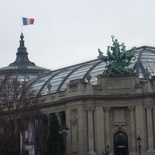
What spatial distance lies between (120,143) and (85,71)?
19.7m

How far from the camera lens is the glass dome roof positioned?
98088 mm

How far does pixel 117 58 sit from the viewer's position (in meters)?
90.0

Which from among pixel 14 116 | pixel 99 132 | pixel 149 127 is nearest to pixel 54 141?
pixel 14 116

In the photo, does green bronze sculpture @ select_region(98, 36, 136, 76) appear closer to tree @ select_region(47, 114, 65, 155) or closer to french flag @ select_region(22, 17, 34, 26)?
tree @ select_region(47, 114, 65, 155)

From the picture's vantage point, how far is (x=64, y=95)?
92.4 meters

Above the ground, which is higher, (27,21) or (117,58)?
(27,21)

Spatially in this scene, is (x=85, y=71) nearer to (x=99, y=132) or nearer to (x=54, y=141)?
(x=99, y=132)

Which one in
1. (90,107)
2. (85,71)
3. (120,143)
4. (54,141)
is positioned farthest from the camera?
(85,71)

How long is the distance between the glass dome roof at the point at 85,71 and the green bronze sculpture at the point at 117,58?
5404 mm

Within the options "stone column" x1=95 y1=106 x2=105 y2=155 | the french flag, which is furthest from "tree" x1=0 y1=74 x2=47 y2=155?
the french flag

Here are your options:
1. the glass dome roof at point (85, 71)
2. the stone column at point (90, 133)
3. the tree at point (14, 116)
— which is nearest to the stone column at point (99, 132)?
the stone column at point (90, 133)

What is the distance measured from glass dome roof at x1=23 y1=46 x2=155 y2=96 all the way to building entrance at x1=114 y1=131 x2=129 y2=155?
11335 mm

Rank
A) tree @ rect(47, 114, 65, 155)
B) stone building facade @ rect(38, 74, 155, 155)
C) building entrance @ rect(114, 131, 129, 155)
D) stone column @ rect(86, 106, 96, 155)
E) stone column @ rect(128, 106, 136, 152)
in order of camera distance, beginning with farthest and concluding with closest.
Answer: building entrance @ rect(114, 131, 129, 155)
stone column @ rect(128, 106, 136, 152)
stone building facade @ rect(38, 74, 155, 155)
stone column @ rect(86, 106, 96, 155)
tree @ rect(47, 114, 65, 155)

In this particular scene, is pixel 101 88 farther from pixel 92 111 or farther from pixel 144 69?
pixel 144 69
